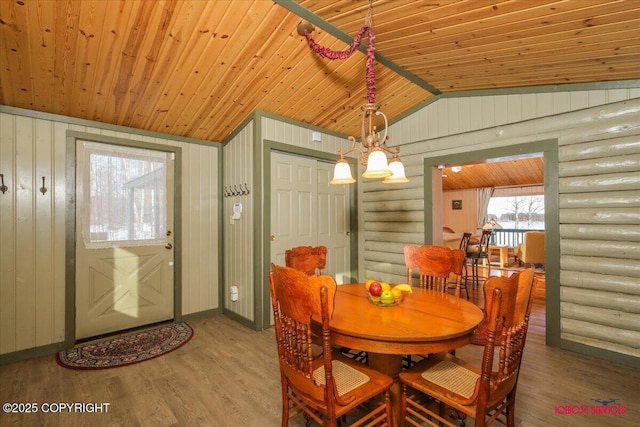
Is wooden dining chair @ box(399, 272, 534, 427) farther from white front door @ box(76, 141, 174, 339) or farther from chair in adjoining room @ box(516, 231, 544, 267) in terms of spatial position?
chair in adjoining room @ box(516, 231, 544, 267)

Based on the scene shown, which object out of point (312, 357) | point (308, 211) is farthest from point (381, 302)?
point (308, 211)

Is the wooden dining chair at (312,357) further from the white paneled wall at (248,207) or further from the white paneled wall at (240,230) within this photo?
the white paneled wall at (240,230)

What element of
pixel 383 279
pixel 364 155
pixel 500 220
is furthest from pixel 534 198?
pixel 364 155

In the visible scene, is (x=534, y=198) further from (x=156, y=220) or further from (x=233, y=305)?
(x=156, y=220)

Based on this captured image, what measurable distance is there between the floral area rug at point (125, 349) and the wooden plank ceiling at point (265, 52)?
8.00 ft

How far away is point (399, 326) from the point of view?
1550 millimetres

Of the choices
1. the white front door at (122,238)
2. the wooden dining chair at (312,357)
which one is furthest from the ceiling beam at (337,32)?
the white front door at (122,238)

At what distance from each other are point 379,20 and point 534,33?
1166mm

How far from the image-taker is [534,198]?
31.0 feet

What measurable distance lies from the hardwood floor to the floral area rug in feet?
0.34

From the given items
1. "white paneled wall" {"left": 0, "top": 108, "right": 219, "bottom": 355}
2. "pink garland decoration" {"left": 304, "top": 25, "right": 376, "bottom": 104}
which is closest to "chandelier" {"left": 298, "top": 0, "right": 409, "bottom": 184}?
"pink garland decoration" {"left": 304, "top": 25, "right": 376, "bottom": 104}

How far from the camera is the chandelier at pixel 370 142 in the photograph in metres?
1.94

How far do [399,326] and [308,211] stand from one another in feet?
8.90
